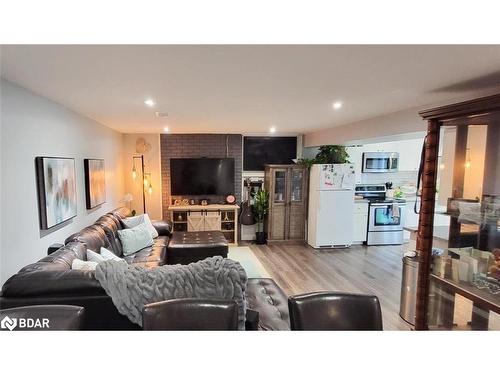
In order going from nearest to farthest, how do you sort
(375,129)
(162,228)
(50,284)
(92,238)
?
(50,284), (92,238), (375,129), (162,228)

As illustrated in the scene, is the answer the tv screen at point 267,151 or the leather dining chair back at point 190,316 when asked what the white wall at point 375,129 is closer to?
the tv screen at point 267,151

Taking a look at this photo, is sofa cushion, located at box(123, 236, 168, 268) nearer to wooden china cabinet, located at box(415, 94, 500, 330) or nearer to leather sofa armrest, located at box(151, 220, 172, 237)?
leather sofa armrest, located at box(151, 220, 172, 237)

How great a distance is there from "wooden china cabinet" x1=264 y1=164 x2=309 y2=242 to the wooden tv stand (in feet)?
2.40

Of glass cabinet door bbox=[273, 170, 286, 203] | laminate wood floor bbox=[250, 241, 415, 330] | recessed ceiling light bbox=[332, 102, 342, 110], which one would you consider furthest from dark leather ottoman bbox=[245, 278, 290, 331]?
glass cabinet door bbox=[273, 170, 286, 203]

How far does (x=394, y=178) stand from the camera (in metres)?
6.09

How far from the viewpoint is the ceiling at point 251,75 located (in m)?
1.44

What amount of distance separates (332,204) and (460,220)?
116 inches

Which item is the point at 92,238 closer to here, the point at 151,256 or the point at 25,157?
the point at 151,256

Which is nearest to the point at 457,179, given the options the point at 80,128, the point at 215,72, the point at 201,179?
the point at 215,72

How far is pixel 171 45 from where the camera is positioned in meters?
1.34

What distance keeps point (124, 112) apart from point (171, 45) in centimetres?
210

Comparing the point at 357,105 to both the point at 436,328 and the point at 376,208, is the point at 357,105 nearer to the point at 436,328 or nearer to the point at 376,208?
the point at 436,328

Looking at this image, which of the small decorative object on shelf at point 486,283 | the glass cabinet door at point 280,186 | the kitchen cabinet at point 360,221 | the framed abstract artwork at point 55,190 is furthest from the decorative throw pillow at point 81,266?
the kitchen cabinet at point 360,221

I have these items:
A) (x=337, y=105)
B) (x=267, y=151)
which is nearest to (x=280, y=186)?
(x=267, y=151)
